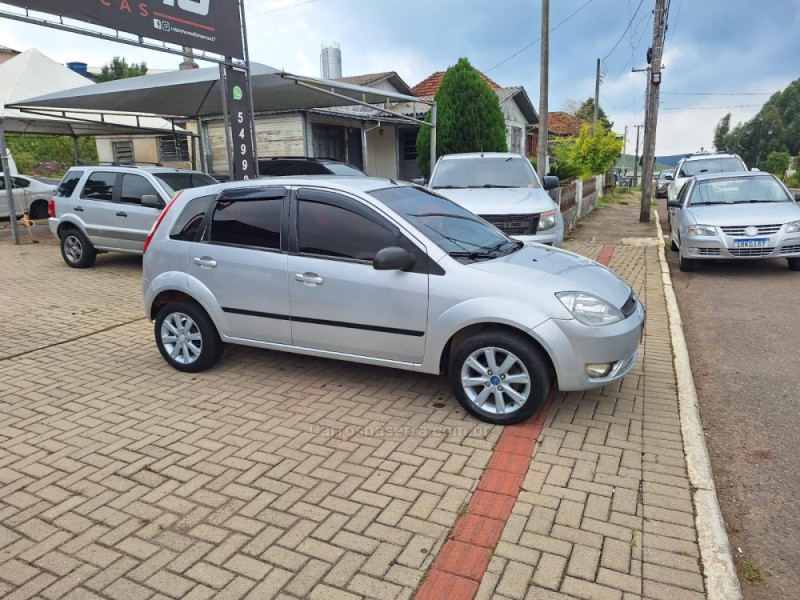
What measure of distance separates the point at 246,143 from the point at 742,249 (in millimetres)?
7234

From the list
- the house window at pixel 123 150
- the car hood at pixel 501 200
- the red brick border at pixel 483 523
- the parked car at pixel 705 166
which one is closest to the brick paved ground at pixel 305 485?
the red brick border at pixel 483 523

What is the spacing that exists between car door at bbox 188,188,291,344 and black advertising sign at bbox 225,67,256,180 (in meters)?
3.34

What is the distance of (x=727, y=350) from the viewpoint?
578 centimetres

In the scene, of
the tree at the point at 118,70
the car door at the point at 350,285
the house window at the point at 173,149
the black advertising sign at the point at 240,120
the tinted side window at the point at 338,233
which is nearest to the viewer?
the car door at the point at 350,285

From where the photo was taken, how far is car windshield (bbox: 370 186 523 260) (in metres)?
4.40

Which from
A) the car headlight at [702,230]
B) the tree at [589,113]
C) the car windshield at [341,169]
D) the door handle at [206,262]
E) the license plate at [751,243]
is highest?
the tree at [589,113]

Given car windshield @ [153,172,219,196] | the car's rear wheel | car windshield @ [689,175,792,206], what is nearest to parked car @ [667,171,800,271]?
car windshield @ [689,175,792,206]

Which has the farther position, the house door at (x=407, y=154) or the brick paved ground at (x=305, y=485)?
the house door at (x=407, y=154)

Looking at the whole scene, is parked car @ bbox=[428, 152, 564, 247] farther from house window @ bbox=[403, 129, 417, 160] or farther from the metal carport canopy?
house window @ bbox=[403, 129, 417, 160]

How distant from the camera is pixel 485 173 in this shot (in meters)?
9.66

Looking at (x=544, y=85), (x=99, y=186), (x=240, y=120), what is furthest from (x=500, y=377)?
(x=544, y=85)

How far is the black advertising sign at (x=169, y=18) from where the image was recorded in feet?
19.9

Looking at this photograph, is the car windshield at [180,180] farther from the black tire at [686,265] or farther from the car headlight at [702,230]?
the black tire at [686,265]

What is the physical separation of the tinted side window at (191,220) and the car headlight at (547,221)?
16.0ft
